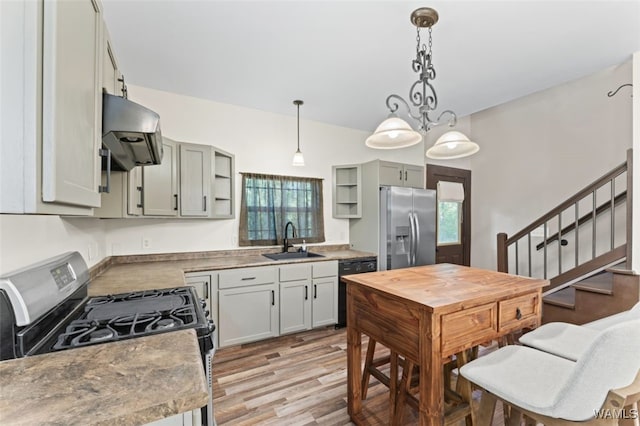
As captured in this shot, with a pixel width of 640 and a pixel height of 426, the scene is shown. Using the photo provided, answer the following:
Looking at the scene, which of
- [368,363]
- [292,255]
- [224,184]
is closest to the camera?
[368,363]

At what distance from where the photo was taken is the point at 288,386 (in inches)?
89.0

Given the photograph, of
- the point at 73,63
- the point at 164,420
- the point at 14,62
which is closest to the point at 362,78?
the point at 73,63

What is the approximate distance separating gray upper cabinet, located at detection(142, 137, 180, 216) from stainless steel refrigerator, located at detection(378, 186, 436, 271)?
7.85ft

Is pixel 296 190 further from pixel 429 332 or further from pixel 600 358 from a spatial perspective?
pixel 600 358

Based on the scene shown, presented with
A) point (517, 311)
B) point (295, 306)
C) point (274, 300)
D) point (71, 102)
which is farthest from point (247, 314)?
point (71, 102)

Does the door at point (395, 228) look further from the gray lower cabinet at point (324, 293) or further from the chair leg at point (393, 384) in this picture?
the chair leg at point (393, 384)

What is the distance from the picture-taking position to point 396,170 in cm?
380

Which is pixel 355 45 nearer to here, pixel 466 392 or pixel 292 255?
pixel 292 255

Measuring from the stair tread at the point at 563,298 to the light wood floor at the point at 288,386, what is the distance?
4.74 ft

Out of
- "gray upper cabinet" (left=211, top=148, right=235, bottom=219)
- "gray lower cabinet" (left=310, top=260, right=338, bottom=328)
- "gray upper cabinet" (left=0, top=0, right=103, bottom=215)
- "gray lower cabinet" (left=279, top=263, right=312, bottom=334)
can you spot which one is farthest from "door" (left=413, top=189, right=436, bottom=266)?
"gray upper cabinet" (left=0, top=0, right=103, bottom=215)

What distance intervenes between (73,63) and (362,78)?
2.36 meters

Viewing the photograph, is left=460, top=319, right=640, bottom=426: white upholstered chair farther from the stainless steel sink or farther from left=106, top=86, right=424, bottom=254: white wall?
left=106, top=86, right=424, bottom=254: white wall

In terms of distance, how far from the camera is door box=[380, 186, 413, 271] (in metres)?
3.55

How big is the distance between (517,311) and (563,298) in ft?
5.91
